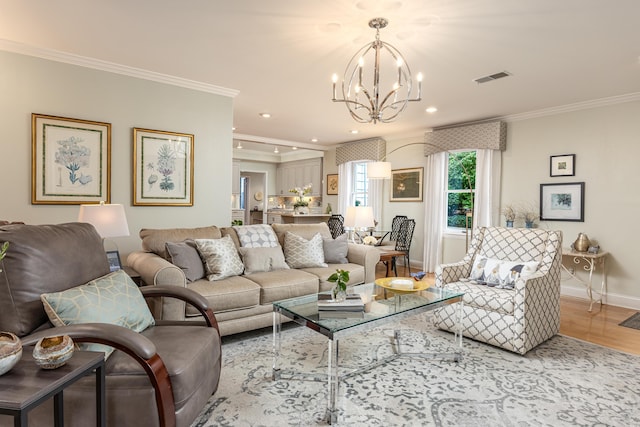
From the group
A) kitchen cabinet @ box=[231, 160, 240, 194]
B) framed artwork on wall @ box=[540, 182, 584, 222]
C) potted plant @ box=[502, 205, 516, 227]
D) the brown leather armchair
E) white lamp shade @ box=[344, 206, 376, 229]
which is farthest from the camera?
kitchen cabinet @ box=[231, 160, 240, 194]

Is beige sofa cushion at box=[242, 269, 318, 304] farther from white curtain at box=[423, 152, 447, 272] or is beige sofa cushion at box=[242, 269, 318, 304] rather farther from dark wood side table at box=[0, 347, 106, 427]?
white curtain at box=[423, 152, 447, 272]

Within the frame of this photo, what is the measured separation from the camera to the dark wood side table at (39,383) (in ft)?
3.59

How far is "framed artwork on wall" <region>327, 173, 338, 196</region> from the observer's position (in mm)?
8422

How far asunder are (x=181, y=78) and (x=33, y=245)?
283 centimetres

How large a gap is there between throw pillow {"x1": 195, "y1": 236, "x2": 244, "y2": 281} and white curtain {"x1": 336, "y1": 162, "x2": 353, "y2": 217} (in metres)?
4.82

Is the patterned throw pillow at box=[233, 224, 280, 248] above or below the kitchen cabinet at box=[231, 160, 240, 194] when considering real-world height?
below

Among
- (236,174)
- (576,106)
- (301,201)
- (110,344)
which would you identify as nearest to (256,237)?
(110,344)

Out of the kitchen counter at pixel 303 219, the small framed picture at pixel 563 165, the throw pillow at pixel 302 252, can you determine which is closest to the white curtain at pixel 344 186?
the kitchen counter at pixel 303 219

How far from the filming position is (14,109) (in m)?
3.29

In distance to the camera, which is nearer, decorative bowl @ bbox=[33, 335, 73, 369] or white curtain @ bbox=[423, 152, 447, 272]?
decorative bowl @ bbox=[33, 335, 73, 369]

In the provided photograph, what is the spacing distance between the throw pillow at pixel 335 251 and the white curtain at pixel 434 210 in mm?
2793

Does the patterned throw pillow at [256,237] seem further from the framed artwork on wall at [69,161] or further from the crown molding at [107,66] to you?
the crown molding at [107,66]

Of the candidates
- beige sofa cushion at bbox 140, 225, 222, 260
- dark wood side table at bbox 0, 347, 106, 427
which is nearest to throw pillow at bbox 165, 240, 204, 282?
beige sofa cushion at bbox 140, 225, 222, 260

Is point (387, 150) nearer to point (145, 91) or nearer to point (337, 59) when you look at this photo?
point (337, 59)
